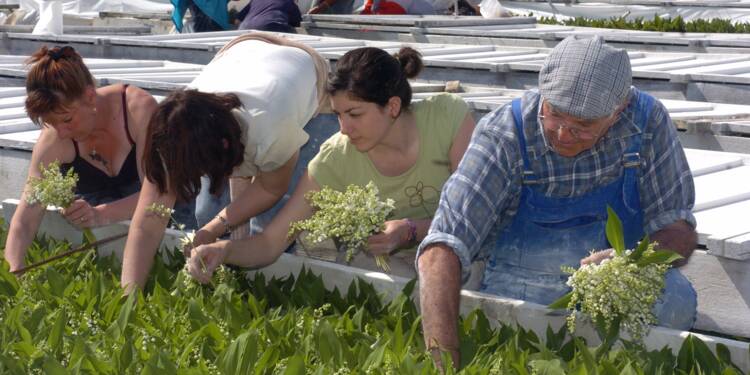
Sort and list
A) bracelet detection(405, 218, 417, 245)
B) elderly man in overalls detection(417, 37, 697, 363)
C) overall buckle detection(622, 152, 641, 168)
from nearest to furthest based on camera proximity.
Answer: elderly man in overalls detection(417, 37, 697, 363) → overall buckle detection(622, 152, 641, 168) → bracelet detection(405, 218, 417, 245)

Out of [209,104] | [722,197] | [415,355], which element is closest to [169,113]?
[209,104]

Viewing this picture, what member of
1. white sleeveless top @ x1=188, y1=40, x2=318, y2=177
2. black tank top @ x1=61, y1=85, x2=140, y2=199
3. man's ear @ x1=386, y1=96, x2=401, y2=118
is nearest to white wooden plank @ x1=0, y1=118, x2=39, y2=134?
black tank top @ x1=61, y1=85, x2=140, y2=199

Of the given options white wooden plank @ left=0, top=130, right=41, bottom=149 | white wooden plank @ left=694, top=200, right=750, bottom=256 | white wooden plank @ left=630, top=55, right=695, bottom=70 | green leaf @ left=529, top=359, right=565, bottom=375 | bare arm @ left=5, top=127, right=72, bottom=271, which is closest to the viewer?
green leaf @ left=529, top=359, right=565, bottom=375

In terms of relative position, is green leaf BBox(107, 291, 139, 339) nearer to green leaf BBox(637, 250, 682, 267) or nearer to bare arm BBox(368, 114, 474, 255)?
bare arm BBox(368, 114, 474, 255)

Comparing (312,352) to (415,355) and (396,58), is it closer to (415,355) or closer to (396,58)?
(415,355)

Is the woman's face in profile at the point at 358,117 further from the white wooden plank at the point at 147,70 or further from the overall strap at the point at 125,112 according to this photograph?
the white wooden plank at the point at 147,70

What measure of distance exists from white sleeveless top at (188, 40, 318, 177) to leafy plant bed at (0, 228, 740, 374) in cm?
48

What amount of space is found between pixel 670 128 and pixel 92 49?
8492mm

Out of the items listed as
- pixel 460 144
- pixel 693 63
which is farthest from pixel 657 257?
pixel 693 63

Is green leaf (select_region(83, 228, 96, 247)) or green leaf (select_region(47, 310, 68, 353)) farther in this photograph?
green leaf (select_region(83, 228, 96, 247))

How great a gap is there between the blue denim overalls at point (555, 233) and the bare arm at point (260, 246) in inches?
29.6

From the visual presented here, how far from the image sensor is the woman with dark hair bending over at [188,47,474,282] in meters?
4.43

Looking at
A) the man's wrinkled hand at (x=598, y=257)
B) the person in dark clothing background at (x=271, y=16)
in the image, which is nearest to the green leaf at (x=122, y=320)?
the man's wrinkled hand at (x=598, y=257)

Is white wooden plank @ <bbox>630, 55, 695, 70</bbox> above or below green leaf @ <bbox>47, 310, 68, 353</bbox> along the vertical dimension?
above
